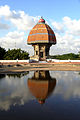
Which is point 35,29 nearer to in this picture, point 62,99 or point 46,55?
point 46,55

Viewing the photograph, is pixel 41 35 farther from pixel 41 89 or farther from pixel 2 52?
pixel 41 89

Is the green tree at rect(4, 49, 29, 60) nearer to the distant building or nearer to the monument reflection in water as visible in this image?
the distant building

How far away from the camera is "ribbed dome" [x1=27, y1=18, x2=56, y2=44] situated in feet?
218

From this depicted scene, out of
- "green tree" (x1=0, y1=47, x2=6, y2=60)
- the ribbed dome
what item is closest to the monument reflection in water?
"green tree" (x1=0, y1=47, x2=6, y2=60)

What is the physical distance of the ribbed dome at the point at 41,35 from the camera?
218 ft

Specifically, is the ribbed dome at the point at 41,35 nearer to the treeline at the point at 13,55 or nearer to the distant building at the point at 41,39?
the distant building at the point at 41,39

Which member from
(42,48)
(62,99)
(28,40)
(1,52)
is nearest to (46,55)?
(42,48)

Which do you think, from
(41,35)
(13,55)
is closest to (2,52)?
(13,55)

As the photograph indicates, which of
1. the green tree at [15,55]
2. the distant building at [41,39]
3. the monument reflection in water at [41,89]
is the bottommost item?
the monument reflection in water at [41,89]

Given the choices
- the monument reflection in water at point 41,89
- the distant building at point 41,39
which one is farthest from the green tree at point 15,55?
the monument reflection in water at point 41,89

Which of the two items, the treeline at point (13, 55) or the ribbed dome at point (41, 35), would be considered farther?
the ribbed dome at point (41, 35)

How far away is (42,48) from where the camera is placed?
6888 cm

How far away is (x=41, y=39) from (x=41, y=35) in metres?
2.04

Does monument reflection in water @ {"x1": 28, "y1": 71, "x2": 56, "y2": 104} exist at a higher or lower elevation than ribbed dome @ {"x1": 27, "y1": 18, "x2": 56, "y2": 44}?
lower
